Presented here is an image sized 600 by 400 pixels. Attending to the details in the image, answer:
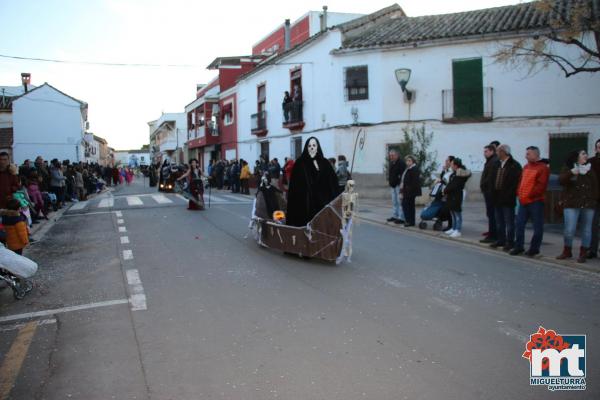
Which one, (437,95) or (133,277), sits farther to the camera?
(437,95)

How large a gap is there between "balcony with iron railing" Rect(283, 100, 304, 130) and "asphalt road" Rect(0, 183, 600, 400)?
1876 cm

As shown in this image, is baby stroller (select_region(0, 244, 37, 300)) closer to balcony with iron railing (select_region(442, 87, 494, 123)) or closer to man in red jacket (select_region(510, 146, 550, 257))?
man in red jacket (select_region(510, 146, 550, 257))

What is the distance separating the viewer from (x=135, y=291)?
671 cm

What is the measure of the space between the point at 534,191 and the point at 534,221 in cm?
53

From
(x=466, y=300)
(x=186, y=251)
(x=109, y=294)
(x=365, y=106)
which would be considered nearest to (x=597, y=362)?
(x=466, y=300)

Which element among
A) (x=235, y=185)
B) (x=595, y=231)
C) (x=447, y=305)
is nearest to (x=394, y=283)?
(x=447, y=305)

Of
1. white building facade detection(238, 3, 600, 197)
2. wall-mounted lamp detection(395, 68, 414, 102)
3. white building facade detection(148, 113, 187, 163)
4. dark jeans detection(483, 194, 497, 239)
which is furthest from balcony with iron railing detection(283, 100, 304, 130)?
white building facade detection(148, 113, 187, 163)

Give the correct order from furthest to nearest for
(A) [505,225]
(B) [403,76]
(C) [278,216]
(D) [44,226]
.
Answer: (B) [403,76] → (D) [44,226] → (A) [505,225] → (C) [278,216]

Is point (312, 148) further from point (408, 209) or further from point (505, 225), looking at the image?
point (408, 209)

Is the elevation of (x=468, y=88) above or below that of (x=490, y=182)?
above

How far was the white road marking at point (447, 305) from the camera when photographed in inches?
229

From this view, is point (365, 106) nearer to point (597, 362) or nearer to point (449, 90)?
point (449, 90)

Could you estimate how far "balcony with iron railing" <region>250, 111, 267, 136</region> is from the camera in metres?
32.5

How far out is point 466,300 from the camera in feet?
20.4
